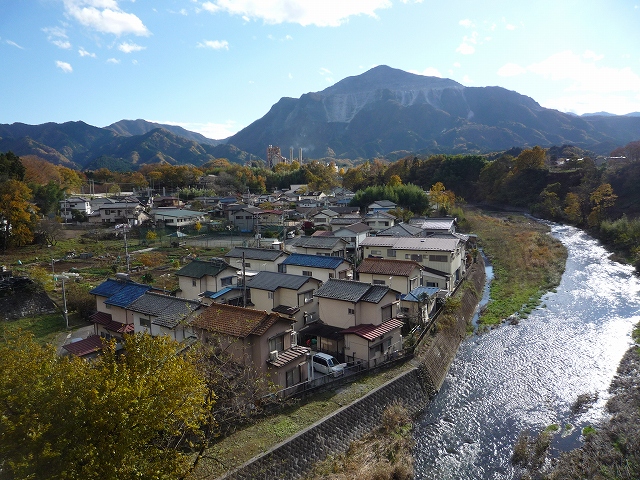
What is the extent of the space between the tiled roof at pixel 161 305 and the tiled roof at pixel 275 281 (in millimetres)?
4086

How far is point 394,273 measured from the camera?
2044 centimetres

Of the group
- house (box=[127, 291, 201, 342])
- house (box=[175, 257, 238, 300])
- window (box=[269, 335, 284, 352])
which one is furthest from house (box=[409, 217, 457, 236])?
house (box=[127, 291, 201, 342])

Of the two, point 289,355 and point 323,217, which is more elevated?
point 289,355

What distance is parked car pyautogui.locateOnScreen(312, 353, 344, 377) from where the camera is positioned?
1456 cm

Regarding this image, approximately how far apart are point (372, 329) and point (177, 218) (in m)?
37.6

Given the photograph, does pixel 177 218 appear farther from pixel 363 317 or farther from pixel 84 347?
pixel 363 317

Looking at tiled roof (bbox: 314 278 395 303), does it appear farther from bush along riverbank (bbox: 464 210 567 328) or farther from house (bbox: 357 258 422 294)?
bush along riverbank (bbox: 464 210 567 328)

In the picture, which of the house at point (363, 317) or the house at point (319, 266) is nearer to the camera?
the house at point (363, 317)

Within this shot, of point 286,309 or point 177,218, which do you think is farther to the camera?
point 177,218

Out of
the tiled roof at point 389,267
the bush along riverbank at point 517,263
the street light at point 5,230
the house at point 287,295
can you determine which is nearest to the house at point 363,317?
the house at point 287,295

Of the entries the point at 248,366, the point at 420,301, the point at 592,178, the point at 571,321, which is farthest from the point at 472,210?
the point at 248,366

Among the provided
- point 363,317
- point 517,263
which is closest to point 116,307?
point 363,317

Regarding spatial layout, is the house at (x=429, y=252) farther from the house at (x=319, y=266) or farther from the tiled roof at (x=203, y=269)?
the tiled roof at (x=203, y=269)

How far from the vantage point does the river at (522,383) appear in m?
12.4
